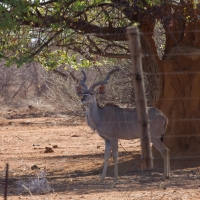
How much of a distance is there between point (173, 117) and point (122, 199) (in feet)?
15.4

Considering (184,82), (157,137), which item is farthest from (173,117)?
(157,137)

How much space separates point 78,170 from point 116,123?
1.60 m

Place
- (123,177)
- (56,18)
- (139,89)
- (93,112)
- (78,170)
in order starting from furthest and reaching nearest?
1. (78,170)
2. (93,112)
3. (123,177)
4. (56,18)
5. (139,89)

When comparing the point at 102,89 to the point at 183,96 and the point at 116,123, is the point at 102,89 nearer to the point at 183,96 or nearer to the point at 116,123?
the point at 116,123

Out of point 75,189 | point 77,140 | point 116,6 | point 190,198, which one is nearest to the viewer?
→ point 190,198

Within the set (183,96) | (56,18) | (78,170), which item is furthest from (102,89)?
(183,96)

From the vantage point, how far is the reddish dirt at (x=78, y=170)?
28.7 ft

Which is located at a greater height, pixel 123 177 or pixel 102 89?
pixel 102 89

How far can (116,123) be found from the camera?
432 inches

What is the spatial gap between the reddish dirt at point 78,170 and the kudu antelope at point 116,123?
0.58 metres

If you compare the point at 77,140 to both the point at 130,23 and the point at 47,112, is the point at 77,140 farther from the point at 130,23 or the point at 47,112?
the point at 47,112

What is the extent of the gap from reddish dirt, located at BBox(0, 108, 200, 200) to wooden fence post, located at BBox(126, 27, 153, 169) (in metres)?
3.12

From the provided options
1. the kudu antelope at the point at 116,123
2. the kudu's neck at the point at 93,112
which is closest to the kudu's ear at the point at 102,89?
the kudu antelope at the point at 116,123

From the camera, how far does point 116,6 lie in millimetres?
10773
